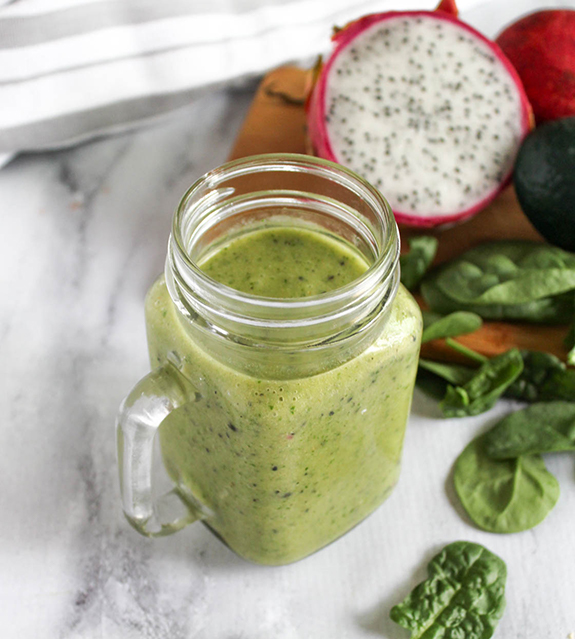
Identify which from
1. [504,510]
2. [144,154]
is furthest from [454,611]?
[144,154]

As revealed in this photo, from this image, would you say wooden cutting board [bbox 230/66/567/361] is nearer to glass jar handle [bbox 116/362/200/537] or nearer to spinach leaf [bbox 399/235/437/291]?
spinach leaf [bbox 399/235/437/291]

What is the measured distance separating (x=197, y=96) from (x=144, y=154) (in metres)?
0.16

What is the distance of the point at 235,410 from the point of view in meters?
0.68

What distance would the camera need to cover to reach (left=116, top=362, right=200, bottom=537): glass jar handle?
0.72 metres

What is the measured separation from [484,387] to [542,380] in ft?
0.28

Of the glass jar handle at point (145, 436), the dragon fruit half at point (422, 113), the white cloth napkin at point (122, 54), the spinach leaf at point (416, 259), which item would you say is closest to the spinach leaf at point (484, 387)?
the spinach leaf at point (416, 259)

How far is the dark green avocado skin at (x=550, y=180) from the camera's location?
109 centimetres

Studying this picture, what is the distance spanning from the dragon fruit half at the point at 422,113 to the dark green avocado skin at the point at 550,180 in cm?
8

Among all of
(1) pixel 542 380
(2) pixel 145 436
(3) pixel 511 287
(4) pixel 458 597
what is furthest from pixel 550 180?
(2) pixel 145 436

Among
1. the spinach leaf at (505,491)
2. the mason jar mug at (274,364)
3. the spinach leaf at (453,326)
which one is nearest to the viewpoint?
the mason jar mug at (274,364)


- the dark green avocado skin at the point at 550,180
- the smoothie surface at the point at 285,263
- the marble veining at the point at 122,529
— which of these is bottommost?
the marble veining at the point at 122,529

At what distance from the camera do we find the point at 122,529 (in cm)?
92

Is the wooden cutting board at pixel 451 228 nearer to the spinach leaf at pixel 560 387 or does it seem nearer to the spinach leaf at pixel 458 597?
the spinach leaf at pixel 560 387

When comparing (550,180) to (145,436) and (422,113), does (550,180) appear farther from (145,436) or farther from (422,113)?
(145,436)
